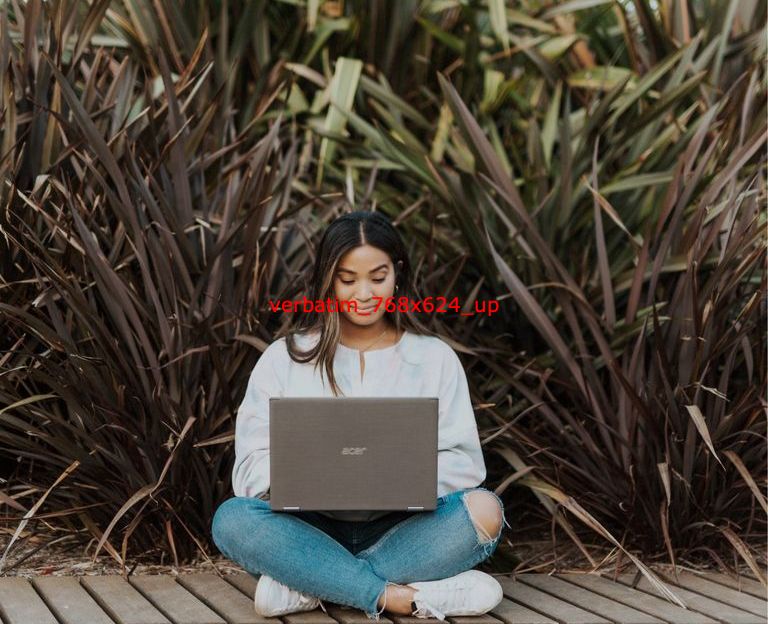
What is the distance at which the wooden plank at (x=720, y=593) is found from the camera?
2.56 m

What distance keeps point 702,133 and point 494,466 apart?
1.18 meters

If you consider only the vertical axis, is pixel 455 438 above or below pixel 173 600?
above

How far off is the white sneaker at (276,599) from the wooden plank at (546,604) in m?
0.53

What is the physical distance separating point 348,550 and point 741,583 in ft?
3.46

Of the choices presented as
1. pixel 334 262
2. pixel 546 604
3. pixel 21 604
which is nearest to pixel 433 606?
pixel 546 604

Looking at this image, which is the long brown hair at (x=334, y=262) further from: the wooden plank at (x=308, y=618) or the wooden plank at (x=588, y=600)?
the wooden plank at (x=588, y=600)

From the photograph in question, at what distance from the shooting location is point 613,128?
3.58 metres

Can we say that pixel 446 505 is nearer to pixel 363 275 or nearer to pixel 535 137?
pixel 363 275

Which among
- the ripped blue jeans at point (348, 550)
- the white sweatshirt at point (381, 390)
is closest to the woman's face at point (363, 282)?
the white sweatshirt at point (381, 390)

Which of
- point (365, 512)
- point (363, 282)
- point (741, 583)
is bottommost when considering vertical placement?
point (741, 583)

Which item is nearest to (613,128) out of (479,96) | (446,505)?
(479,96)

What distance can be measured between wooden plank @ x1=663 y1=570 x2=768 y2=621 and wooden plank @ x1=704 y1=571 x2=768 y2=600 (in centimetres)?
2

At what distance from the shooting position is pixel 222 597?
8.39 feet

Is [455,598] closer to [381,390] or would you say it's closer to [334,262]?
[381,390]
